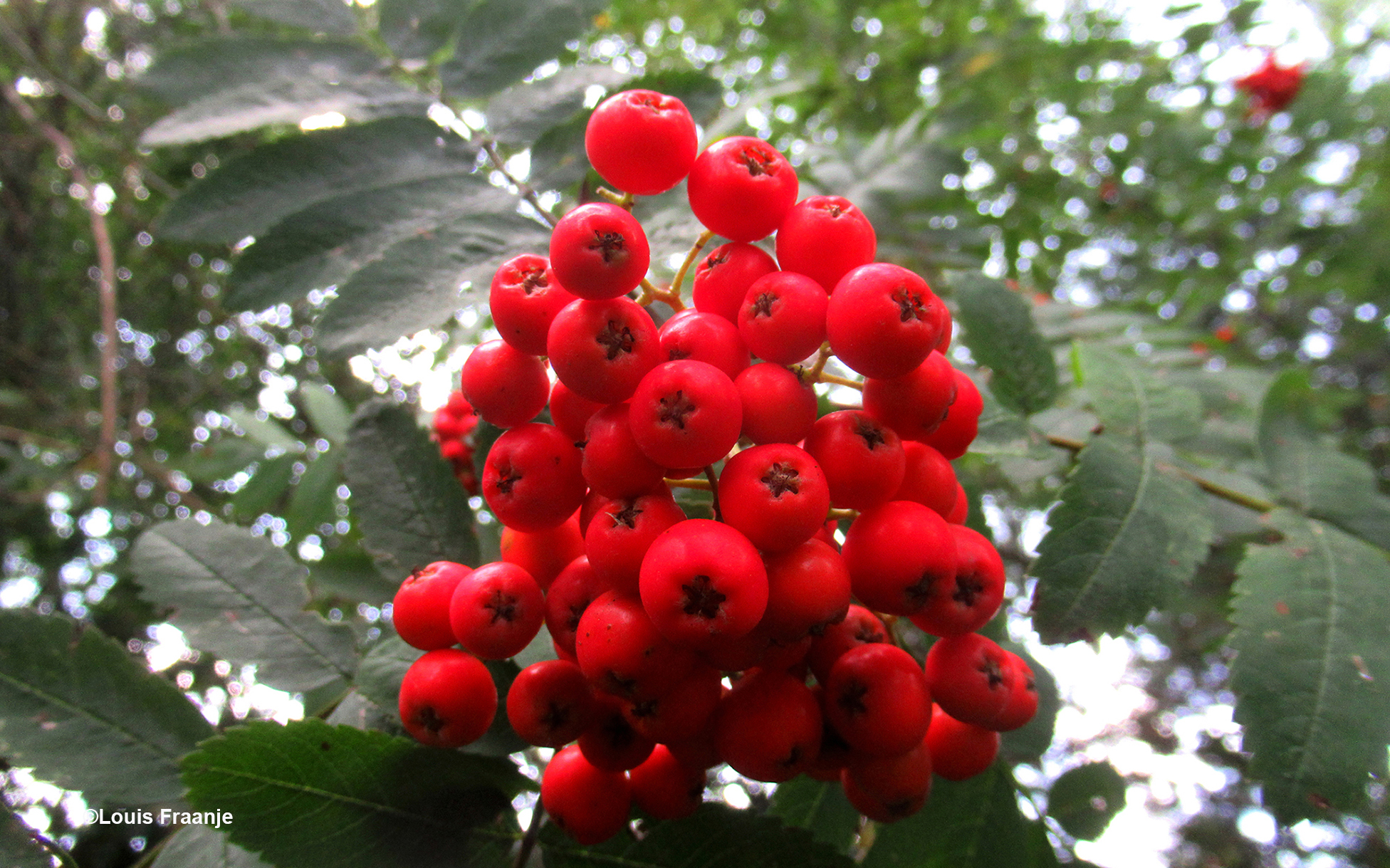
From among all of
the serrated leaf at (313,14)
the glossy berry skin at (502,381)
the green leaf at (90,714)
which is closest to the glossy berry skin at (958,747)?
the glossy berry skin at (502,381)

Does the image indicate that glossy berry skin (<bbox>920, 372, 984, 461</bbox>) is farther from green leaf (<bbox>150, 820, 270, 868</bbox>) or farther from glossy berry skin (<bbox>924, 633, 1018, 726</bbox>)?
green leaf (<bbox>150, 820, 270, 868</bbox>)

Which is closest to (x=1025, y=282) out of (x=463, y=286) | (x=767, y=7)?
(x=767, y=7)

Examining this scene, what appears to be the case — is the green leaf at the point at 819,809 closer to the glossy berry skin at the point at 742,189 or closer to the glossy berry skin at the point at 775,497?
the glossy berry skin at the point at 775,497

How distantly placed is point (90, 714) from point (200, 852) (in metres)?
0.31

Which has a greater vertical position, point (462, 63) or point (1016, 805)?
point (462, 63)

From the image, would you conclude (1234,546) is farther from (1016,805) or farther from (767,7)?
(767,7)

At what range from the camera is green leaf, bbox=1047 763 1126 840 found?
1854 mm

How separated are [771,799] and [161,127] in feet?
6.25

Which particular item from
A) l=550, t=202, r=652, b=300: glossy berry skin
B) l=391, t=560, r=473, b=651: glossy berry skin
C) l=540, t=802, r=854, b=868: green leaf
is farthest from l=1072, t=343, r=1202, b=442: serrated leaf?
l=391, t=560, r=473, b=651: glossy berry skin

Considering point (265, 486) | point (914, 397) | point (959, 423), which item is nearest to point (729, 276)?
point (914, 397)

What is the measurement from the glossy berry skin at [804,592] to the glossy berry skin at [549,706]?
0.32 metres

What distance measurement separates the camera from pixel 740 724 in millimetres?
1104

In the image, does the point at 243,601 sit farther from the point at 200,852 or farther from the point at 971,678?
the point at 971,678

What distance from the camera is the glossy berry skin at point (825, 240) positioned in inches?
45.7
